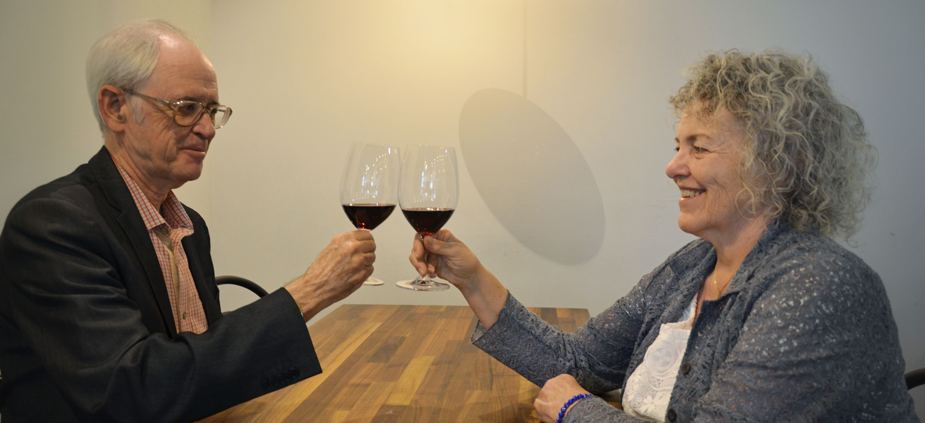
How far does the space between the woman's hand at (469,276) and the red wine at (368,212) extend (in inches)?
10.0

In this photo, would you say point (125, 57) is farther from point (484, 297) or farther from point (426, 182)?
point (484, 297)

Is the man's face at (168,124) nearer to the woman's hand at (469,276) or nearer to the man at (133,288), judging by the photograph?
the man at (133,288)

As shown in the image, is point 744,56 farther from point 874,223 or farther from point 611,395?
point 874,223

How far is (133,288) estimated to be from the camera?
120cm

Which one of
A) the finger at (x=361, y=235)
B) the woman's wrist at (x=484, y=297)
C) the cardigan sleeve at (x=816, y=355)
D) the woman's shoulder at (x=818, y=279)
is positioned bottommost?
the woman's wrist at (x=484, y=297)

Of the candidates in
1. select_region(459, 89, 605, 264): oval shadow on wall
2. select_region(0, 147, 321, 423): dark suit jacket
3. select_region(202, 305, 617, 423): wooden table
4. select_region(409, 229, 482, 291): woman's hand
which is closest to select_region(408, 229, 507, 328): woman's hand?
select_region(409, 229, 482, 291): woman's hand

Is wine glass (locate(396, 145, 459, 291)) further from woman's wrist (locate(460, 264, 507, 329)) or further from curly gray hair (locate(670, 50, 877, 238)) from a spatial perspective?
curly gray hair (locate(670, 50, 877, 238))

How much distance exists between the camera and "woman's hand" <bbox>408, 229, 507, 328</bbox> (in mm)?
1588

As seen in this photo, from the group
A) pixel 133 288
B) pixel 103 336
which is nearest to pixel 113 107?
pixel 133 288

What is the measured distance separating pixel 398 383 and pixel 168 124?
0.81m

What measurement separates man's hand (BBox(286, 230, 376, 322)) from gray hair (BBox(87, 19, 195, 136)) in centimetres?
56

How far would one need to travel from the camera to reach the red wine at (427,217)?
1.35m

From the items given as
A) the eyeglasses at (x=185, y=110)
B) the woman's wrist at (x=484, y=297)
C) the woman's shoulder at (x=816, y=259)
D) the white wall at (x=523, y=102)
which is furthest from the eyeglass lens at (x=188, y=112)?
the white wall at (x=523, y=102)

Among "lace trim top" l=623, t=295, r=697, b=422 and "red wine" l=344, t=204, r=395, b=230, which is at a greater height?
"red wine" l=344, t=204, r=395, b=230
